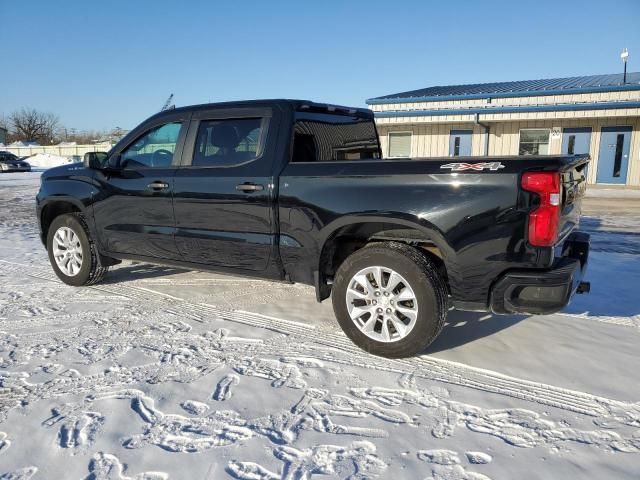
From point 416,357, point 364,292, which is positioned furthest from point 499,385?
point 364,292

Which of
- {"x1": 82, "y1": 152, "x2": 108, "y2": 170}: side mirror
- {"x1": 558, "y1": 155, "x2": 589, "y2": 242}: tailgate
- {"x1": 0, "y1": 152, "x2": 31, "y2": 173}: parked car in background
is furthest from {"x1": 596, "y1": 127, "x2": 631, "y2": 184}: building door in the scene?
{"x1": 0, "y1": 152, "x2": 31, "y2": 173}: parked car in background

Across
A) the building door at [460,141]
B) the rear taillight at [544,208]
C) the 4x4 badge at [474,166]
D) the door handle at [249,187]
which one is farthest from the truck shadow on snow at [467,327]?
the building door at [460,141]

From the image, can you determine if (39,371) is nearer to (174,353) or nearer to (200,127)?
(174,353)

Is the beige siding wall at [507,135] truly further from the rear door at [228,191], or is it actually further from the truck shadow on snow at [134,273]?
the rear door at [228,191]

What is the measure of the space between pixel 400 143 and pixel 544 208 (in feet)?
62.1

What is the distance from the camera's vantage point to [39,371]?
3.33m

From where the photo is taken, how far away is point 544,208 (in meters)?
2.97

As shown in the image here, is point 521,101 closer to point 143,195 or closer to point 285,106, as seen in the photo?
point 285,106

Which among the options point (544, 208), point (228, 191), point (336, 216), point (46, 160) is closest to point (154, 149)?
point (228, 191)

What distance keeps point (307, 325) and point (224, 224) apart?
3.71 ft

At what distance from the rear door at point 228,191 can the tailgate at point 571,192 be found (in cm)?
210

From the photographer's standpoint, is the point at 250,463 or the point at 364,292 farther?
the point at 364,292

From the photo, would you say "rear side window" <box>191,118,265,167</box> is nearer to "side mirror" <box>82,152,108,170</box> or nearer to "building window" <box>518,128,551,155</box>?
"side mirror" <box>82,152,108,170</box>

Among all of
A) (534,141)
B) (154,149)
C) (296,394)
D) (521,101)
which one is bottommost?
(296,394)
